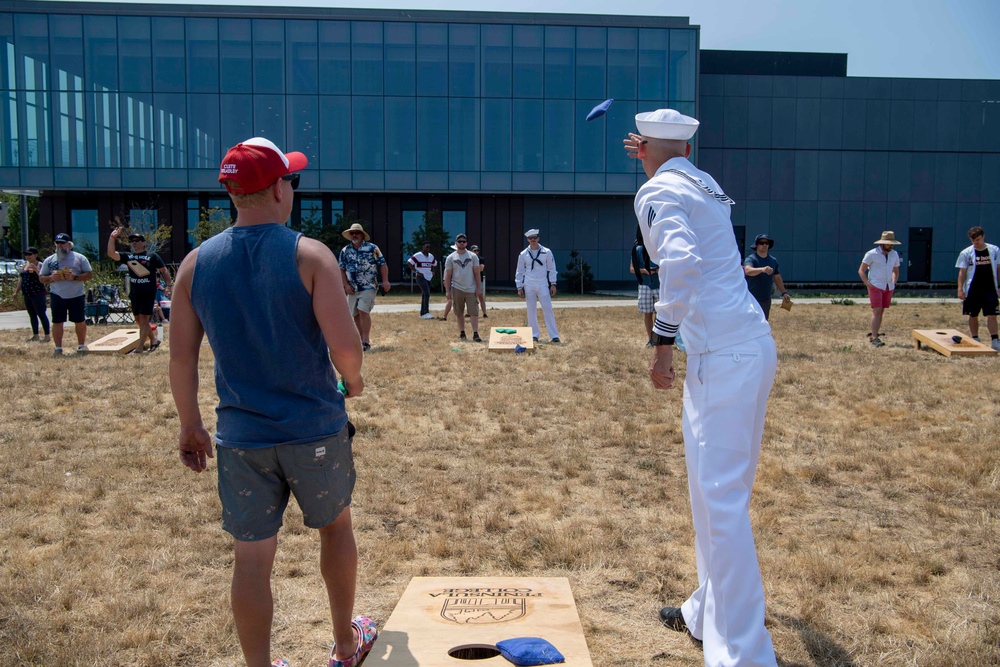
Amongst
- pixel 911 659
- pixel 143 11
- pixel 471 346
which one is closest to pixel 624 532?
pixel 911 659

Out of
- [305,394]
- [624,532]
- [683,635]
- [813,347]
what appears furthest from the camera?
[813,347]

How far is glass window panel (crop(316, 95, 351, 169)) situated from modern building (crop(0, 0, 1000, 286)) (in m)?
0.09

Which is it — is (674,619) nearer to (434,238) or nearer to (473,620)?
(473,620)

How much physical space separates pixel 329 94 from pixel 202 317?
36.9m

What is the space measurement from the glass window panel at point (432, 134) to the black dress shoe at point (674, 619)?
117ft

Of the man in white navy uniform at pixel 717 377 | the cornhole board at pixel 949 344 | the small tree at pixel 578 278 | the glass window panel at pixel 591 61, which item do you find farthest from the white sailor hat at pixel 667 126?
the glass window panel at pixel 591 61

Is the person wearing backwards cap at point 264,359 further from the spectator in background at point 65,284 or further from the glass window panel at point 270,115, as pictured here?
the glass window panel at point 270,115

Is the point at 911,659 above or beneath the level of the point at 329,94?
beneath

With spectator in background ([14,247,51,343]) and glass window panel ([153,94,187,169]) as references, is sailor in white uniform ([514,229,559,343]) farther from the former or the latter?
glass window panel ([153,94,187,169])

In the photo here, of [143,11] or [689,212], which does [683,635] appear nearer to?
[689,212]

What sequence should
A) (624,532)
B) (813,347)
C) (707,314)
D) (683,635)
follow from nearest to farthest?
(707,314), (683,635), (624,532), (813,347)

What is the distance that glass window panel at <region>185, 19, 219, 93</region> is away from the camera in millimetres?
36969

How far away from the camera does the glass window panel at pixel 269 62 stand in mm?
37219

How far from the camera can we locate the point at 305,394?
2.89m
